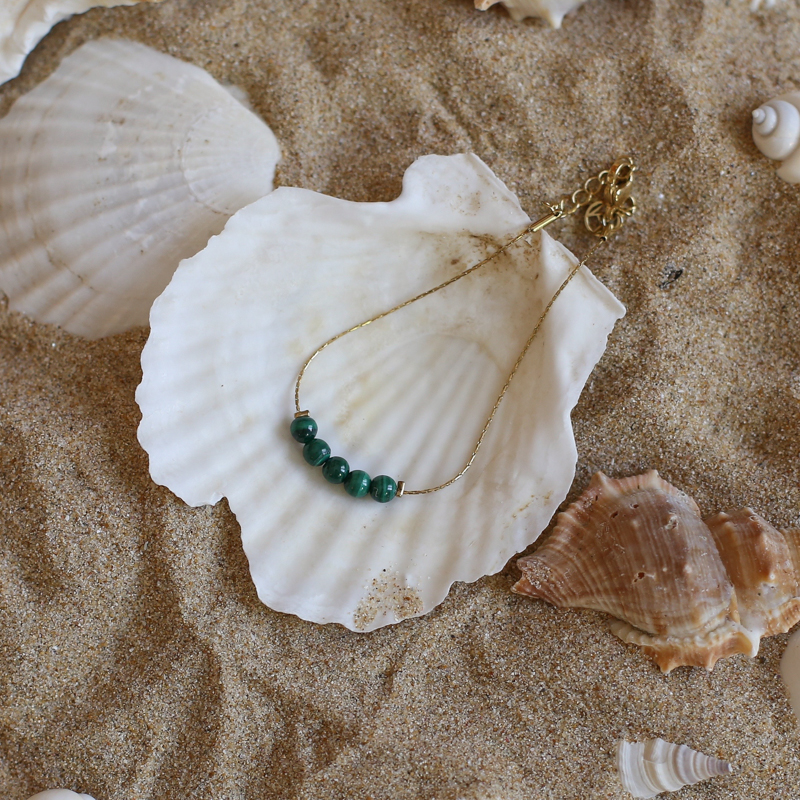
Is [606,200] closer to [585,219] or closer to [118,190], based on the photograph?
[585,219]

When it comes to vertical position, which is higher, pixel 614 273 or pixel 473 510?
pixel 614 273

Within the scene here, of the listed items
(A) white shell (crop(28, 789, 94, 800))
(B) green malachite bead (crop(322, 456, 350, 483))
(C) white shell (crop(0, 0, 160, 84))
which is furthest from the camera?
(C) white shell (crop(0, 0, 160, 84))

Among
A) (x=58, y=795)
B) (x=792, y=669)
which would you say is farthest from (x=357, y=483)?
(x=792, y=669)

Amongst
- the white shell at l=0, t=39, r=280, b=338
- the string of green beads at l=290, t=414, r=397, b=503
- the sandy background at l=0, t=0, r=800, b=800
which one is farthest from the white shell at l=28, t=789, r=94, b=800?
the white shell at l=0, t=39, r=280, b=338

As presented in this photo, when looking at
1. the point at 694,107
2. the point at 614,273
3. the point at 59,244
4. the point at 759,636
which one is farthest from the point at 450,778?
the point at 694,107

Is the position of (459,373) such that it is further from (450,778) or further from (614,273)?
(450,778)

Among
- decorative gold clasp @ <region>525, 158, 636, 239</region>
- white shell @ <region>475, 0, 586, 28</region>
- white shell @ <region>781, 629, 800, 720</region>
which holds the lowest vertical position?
white shell @ <region>781, 629, 800, 720</region>

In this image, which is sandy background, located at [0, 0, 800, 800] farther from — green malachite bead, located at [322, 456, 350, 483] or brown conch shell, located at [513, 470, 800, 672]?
green malachite bead, located at [322, 456, 350, 483]

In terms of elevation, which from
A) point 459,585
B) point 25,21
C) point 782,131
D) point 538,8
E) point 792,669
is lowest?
point 459,585
